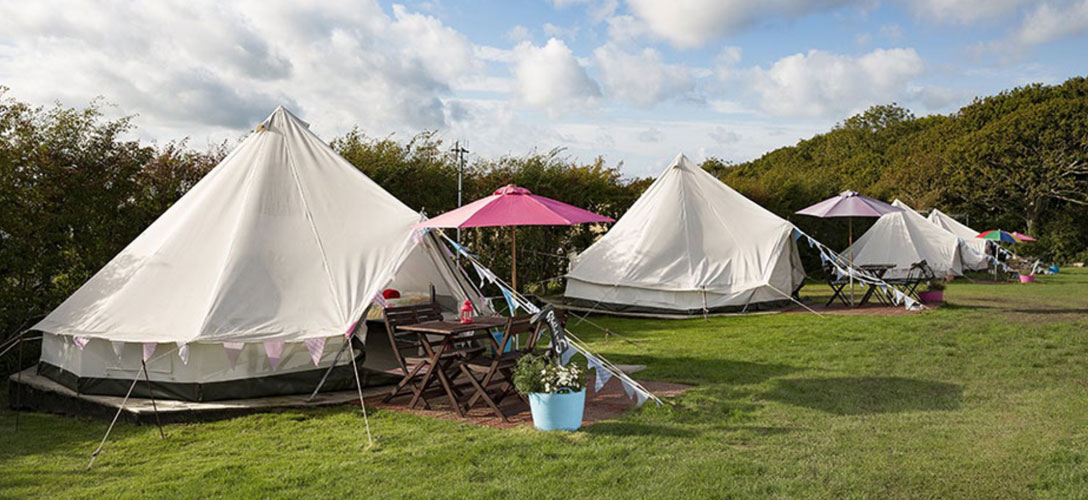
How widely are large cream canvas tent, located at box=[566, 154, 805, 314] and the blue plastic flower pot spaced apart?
22.6 ft

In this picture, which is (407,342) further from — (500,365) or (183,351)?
(183,351)

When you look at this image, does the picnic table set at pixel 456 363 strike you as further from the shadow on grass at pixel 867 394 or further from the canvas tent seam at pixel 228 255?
the shadow on grass at pixel 867 394

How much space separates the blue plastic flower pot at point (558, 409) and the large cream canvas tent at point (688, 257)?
6902 mm

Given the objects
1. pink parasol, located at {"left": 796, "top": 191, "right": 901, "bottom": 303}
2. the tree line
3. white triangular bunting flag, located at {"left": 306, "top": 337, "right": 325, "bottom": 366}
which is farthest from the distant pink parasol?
the tree line

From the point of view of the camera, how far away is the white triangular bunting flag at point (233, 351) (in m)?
5.90

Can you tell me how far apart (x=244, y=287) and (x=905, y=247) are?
1726cm

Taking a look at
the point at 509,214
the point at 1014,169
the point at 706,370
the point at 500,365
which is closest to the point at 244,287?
the point at 500,365

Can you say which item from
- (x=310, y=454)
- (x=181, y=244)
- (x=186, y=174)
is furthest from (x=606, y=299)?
(x=310, y=454)

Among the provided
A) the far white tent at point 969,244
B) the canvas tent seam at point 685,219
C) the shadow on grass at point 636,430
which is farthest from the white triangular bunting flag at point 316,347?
the far white tent at point 969,244

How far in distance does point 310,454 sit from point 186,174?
533cm

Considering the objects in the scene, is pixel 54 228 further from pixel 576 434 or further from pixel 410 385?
pixel 576 434

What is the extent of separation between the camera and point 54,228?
7531mm

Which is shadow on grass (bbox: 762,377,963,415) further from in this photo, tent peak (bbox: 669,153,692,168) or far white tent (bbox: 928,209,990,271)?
far white tent (bbox: 928,209,990,271)

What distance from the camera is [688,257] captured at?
12172 millimetres
